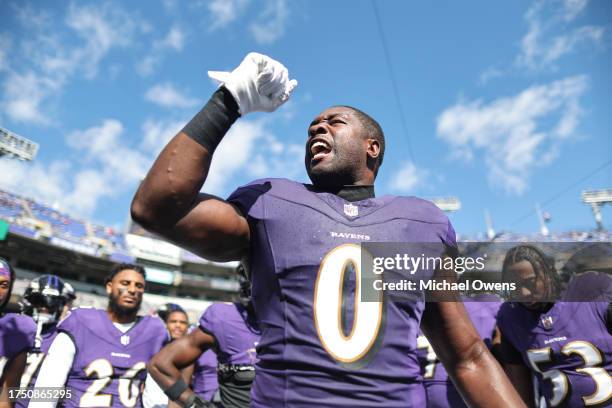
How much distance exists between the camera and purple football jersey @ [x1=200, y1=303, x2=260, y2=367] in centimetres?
378

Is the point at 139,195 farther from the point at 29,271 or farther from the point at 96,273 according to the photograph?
the point at 96,273

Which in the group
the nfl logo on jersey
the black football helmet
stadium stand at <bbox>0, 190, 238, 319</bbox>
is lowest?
the nfl logo on jersey

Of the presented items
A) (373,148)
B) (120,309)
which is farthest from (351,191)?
(120,309)

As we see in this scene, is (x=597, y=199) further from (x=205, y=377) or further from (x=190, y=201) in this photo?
(x=190, y=201)

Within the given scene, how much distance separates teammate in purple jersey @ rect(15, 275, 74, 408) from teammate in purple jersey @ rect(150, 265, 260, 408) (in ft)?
4.41

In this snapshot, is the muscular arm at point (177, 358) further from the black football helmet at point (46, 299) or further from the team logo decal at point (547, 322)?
the team logo decal at point (547, 322)

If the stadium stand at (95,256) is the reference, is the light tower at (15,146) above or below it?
above

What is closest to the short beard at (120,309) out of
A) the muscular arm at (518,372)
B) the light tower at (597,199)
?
the muscular arm at (518,372)

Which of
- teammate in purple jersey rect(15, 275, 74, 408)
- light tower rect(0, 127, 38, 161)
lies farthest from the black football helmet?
light tower rect(0, 127, 38, 161)

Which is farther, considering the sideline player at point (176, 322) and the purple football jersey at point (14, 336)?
the sideline player at point (176, 322)

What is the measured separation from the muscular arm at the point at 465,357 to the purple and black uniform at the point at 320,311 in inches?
9.0

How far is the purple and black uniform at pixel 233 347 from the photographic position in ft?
12.2

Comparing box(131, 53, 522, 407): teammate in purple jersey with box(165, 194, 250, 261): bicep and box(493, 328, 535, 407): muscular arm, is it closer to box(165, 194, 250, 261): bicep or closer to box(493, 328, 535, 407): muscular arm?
box(165, 194, 250, 261): bicep

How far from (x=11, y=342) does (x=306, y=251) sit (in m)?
3.48
